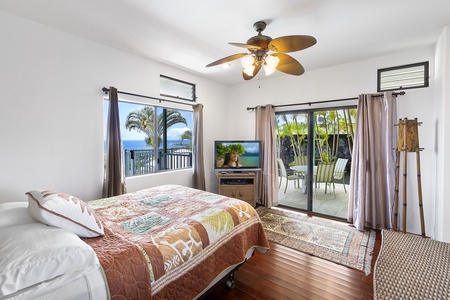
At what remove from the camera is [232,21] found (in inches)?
85.4

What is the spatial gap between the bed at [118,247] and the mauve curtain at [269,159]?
84.0 inches

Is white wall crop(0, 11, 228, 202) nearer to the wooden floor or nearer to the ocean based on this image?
the ocean

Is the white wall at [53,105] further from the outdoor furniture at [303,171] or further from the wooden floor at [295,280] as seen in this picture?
the outdoor furniture at [303,171]

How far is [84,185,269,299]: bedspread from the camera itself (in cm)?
115

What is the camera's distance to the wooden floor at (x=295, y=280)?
1.87m

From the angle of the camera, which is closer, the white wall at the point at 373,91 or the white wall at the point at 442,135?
the white wall at the point at 442,135

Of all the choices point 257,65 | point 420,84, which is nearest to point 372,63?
point 420,84

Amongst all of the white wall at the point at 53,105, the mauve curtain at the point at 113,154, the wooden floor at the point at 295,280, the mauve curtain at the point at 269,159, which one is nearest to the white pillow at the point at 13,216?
the white wall at the point at 53,105

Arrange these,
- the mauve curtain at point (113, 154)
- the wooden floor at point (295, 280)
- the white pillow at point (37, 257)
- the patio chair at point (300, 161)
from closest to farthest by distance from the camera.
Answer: the white pillow at point (37, 257)
the wooden floor at point (295, 280)
the mauve curtain at point (113, 154)
the patio chair at point (300, 161)

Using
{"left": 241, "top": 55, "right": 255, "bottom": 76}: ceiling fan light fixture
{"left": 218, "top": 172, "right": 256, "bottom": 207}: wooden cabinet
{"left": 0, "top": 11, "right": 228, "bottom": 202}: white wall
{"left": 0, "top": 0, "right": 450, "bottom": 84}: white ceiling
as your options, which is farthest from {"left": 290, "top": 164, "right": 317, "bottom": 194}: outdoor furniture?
{"left": 0, "top": 11, "right": 228, "bottom": 202}: white wall

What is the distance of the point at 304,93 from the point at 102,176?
3.61 meters

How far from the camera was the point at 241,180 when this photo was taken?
4039 millimetres

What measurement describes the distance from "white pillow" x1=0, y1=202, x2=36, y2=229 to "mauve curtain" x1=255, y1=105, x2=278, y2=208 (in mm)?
3539

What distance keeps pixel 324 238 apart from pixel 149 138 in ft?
10.4
